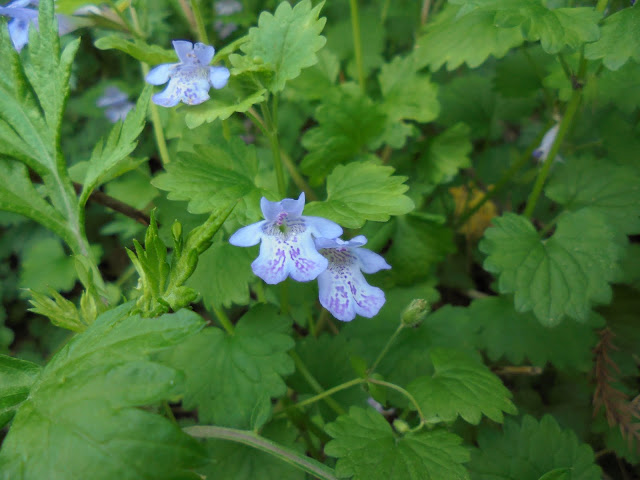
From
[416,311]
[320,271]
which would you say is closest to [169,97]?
[320,271]

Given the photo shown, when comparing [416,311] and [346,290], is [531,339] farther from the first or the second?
[346,290]

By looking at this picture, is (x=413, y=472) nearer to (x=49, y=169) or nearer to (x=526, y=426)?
(x=526, y=426)

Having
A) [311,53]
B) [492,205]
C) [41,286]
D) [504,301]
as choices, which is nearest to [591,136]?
[492,205]

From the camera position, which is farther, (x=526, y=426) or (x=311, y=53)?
(x=526, y=426)

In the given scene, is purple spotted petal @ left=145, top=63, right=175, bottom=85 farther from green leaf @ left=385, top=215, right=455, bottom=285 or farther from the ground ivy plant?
green leaf @ left=385, top=215, right=455, bottom=285

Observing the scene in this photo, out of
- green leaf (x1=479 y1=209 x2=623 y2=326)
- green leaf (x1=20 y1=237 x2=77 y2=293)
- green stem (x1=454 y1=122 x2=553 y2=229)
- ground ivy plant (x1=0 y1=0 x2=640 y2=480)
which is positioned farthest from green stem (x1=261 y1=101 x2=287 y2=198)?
green leaf (x1=20 y1=237 x2=77 y2=293)
